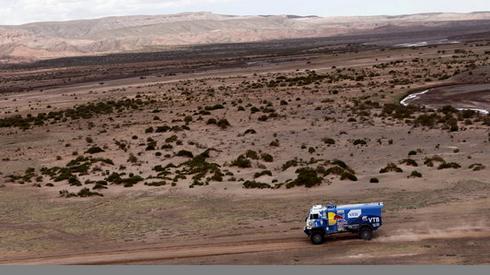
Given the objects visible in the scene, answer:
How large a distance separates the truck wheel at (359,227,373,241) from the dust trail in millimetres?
358

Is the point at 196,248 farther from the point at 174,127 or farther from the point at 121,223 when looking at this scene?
the point at 174,127

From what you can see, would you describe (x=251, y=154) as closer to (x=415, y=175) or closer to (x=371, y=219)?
(x=415, y=175)

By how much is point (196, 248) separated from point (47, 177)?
24650 millimetres

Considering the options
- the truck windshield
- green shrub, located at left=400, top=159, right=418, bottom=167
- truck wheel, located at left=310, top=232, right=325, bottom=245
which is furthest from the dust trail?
green shrub, located at left=400, top=159, right=418, bottom=167

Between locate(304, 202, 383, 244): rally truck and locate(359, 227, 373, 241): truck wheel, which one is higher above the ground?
locate(304, 202, 383, 244): rally truck

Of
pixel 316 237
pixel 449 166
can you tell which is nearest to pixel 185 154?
pixel 449 166

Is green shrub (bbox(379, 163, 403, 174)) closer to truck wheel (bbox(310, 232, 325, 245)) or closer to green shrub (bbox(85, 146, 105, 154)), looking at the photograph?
truck wheel (bbox(310, 232, 325, 245))

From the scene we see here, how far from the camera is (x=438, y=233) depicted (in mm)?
28562

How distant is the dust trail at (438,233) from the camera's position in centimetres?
2803

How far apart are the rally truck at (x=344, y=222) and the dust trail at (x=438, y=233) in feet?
2.42

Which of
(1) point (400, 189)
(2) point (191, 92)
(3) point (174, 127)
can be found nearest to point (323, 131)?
(3) point (174, 127)

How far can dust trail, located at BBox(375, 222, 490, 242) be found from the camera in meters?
28.0

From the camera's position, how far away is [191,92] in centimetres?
10169

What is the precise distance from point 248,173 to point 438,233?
19.5 meters
